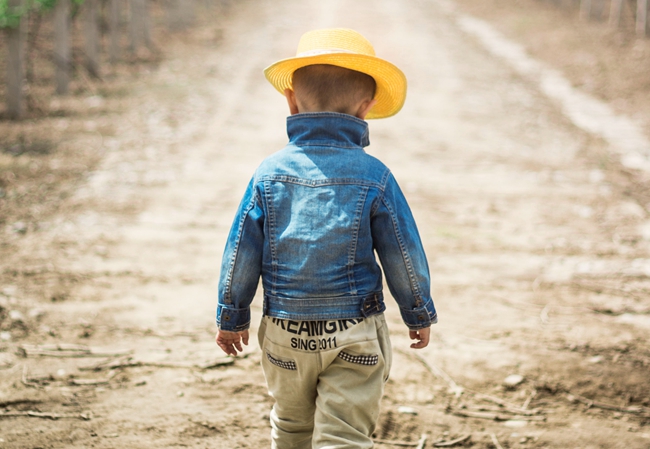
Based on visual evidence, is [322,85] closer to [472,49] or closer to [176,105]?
[176,105]

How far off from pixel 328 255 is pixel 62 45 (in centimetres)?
828

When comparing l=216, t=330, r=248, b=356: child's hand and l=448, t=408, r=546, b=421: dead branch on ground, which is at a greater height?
l=216, t=330, r=248, b=356: child's hand

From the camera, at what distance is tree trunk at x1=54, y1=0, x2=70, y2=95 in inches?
339

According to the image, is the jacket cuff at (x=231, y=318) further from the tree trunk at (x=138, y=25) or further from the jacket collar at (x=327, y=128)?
the tree trunk at (x=138, y=25)

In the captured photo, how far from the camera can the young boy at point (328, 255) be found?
1.96m

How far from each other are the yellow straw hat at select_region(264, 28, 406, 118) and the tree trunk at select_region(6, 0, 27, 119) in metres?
6.56

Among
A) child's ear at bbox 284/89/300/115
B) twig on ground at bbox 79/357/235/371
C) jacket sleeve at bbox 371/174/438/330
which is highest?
child's ear at bbox 284/89/300/115

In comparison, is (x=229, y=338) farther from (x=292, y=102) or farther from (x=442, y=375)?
(x=442, y=375)

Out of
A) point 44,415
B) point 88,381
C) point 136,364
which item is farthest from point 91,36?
point 44,415

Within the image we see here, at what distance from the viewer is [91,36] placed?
1023 centimetres

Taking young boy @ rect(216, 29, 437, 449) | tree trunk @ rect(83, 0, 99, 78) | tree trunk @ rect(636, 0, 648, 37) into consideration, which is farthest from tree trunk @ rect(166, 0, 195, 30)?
young boy @ rect(216, 29, 437, 449)

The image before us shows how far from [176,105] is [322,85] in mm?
7554

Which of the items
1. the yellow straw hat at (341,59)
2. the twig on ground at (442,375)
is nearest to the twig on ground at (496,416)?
the twig on ground at (442,375)

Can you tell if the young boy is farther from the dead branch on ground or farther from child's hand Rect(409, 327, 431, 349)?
the dead branch on ground
